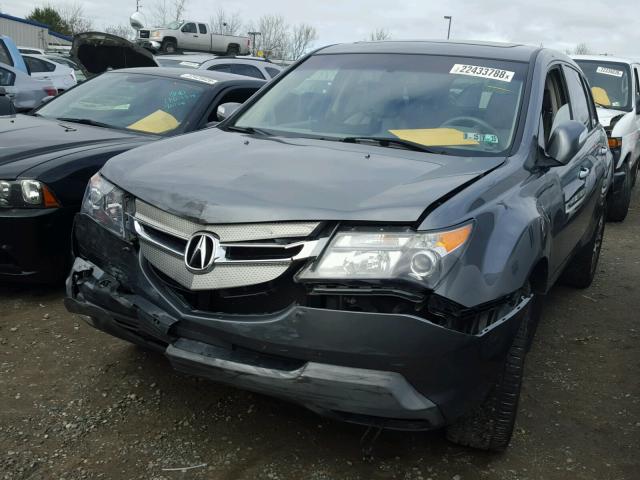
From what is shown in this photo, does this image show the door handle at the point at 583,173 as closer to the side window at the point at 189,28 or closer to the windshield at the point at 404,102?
the windshield at the point at 404,102

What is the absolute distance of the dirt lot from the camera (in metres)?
2.61

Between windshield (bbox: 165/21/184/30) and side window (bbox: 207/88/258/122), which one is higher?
windshield (bbox: 165/21/184/30)

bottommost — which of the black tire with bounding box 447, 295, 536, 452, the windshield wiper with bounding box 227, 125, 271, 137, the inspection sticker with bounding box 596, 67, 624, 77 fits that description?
the black tire with bounding box 447, 295, 536, 452

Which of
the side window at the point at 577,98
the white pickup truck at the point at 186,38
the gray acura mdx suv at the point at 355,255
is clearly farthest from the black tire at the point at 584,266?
the white pickup truck at the point at 186,38

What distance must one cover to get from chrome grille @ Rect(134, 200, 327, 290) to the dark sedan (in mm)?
1719

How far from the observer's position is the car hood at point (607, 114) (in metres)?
7.65

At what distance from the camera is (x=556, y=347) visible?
3979 millimetres

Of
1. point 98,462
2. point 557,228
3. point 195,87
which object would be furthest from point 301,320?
point 195,87

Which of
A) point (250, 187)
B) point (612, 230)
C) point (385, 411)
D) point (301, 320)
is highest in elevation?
point (250, 187)

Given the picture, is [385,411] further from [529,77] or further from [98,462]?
[529,77]

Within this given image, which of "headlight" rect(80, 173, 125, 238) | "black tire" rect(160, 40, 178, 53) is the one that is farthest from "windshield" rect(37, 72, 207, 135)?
"black tire" rect(160, 40, 178, 53)

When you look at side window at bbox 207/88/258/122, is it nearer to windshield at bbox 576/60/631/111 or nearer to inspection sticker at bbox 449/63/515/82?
inspection sticker at bbox 449/63/515/82

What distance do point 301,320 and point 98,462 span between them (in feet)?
3.41

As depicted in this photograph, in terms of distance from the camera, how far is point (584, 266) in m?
4.93
